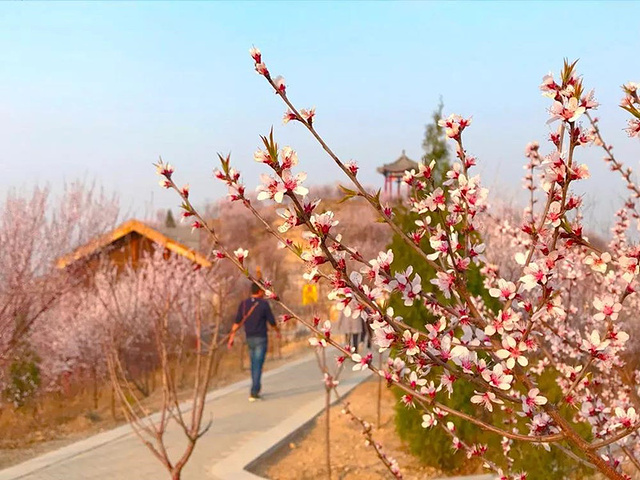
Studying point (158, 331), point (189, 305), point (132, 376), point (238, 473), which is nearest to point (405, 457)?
point (238, 473)

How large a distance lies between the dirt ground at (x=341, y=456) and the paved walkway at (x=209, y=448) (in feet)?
0.61

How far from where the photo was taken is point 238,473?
5.96m

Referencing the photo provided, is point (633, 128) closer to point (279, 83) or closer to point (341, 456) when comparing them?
point (279, 83)

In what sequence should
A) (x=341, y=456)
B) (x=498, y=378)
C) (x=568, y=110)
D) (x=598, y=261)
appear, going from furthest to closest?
(x=341, y=456), (x=498, y=378), (x=598, y=261), (x=568, y=110)

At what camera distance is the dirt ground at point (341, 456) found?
644 centimetres

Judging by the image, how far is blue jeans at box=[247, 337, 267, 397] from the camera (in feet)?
31.8

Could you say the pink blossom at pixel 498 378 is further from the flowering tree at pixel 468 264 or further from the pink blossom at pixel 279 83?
the pink blossom at pixel 279 83

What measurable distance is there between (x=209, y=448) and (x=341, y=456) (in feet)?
4.86

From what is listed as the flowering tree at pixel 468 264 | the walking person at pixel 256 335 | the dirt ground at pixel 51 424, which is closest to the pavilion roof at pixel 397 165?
the dirt ground at pixel 51 424

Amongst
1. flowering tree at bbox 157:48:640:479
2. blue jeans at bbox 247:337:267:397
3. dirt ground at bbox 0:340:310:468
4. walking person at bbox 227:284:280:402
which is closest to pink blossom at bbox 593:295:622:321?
flowering tree at bbox 157:48:640:479

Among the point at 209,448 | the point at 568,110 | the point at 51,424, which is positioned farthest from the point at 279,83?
the point at 51,424

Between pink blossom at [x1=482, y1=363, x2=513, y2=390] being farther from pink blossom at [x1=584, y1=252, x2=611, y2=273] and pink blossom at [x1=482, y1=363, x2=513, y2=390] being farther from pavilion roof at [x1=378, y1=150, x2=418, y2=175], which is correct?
pavilion roof at [x1=378, y1=150, x2=418, y2=175]

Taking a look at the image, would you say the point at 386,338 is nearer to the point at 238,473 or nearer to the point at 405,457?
the point at 238,473

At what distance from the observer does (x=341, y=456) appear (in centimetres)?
716
